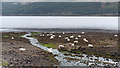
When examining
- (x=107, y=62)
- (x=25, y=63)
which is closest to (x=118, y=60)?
(x=107, y=62)

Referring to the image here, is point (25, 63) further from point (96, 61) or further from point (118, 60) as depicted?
point (118, 60)

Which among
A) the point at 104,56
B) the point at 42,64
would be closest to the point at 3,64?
the point at 42,64

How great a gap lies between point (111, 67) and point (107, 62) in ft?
7.03

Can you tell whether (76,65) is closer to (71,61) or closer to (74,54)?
(71,61)

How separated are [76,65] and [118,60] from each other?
22.2ft

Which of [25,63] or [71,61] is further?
[71,61]

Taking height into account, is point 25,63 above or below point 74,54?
above

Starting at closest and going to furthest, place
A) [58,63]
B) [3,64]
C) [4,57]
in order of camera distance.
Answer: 1. [3,64]
2. [58,63]
3. [4,57]

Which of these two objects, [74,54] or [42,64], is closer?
[42,64]

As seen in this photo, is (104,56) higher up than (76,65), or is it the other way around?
(76,65)

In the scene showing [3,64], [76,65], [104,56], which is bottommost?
[104,56]

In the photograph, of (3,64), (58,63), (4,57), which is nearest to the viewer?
(3,64)

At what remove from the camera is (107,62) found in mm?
23016

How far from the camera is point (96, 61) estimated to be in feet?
76.3
